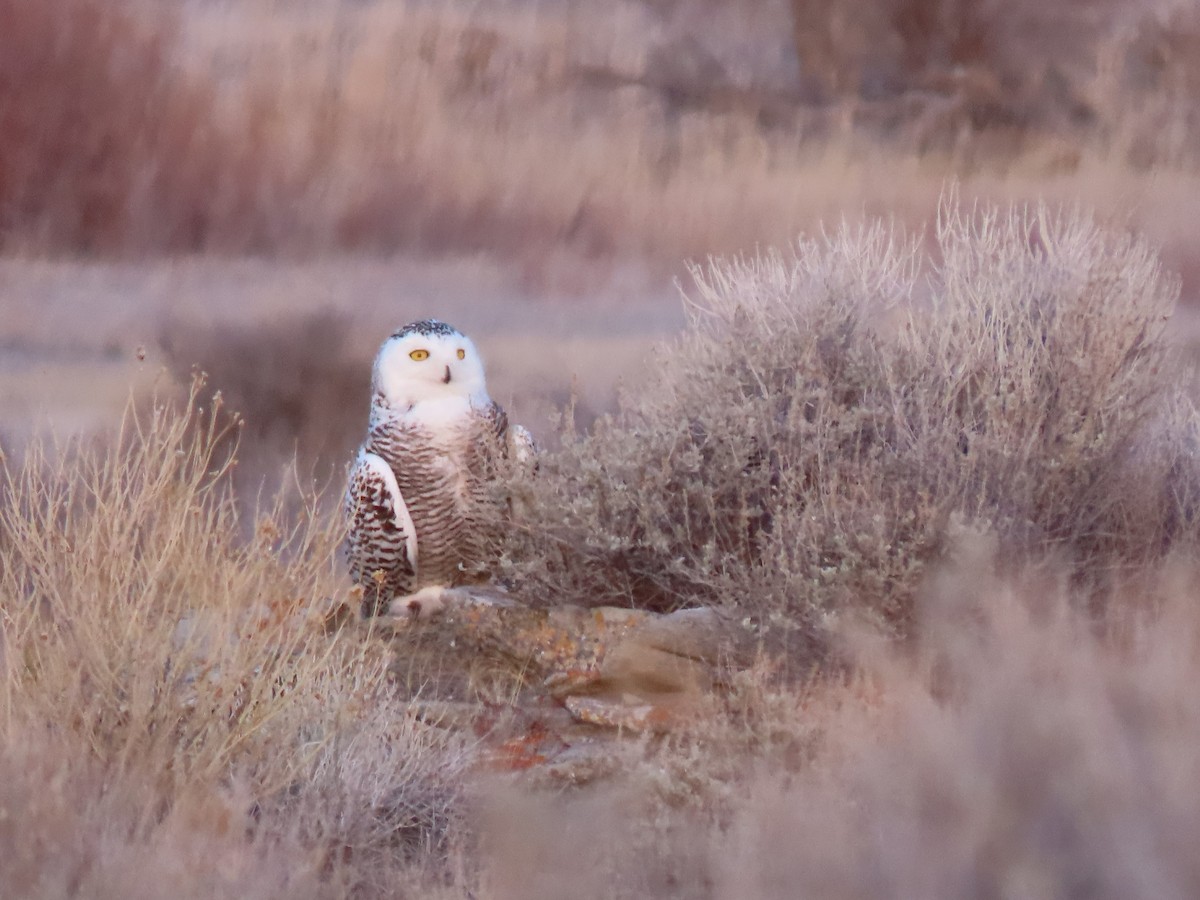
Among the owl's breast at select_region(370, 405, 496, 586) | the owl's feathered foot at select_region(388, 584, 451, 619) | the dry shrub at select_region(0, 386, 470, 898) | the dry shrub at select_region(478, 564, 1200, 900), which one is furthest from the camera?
the owl's feathered foot at select_region(388, 584, 451, 619)

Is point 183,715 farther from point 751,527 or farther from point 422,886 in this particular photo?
point 751,527

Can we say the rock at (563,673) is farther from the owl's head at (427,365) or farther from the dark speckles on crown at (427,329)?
the dark speckles on crown at (427,329)

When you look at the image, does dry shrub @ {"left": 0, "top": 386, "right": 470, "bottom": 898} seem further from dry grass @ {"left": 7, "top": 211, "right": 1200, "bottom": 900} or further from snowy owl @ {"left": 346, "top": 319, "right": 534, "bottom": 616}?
snowy owl @ {"left": 346, "top": 319, "right": 534, "bottom": 616}

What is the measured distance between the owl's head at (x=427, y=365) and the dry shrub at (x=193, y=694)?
1.18 meters

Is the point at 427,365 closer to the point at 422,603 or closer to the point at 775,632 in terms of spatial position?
the point at 422,603

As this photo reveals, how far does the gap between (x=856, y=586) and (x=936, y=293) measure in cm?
180

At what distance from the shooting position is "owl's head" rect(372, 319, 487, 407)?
224 inches

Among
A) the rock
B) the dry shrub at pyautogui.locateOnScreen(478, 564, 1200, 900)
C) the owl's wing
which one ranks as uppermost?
the dry shrub at pyautogui.locateOnScreen(478, 564, 1200, 900)

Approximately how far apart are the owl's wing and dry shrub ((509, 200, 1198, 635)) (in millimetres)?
461

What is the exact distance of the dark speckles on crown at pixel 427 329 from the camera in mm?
5762

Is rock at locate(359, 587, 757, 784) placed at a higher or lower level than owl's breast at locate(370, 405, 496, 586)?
lower

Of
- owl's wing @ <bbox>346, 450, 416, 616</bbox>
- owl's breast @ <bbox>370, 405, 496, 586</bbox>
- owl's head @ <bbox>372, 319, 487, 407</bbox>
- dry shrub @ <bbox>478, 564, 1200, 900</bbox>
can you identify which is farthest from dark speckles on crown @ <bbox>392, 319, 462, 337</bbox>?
dry shrub @ <bbox>478, 564, 1200, 900</bbox>

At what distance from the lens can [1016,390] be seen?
18.5ft

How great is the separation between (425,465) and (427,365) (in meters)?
0.44
